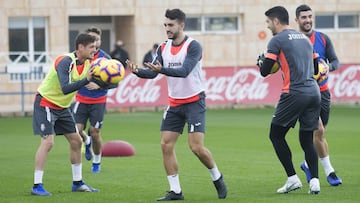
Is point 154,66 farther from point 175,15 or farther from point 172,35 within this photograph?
point 175,15

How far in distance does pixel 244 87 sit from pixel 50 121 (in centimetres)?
2026

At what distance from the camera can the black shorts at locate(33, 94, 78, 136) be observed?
1346 cm

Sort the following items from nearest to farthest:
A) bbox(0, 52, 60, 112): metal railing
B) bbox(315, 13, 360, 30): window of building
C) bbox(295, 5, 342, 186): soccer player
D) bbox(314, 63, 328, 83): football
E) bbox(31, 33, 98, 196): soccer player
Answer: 1. bbox(31, 33, 98, 196): soccer player
2. bbox(314, 63, 328, 83): football
3. bbox(295, 5, 342, 186): soccer player
4. bbox(0, 52, 60, 112): metal railing
5. bbox(315, 13, 360, 30): window of building

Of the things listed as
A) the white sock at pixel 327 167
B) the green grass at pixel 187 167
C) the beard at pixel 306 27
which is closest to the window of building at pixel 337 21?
the green grass at pixel 187 167

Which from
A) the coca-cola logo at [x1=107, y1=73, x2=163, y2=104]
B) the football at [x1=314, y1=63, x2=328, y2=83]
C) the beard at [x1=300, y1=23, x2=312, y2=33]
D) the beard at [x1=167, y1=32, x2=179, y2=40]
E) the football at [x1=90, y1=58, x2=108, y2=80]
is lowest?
the coca-cola logo at [x1=107, y1=73, x2=163, y2=104]

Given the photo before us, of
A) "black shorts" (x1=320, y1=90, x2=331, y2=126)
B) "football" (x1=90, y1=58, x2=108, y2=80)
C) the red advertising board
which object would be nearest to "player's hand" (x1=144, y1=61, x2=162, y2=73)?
"football" (x1=90, y1=58, x2=108, y2=80)

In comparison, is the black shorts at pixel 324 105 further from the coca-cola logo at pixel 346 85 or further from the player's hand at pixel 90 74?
the coca-cola logo at pixel 346 85

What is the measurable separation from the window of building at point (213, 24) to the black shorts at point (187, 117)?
2799 centimetres

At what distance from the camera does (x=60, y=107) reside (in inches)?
534

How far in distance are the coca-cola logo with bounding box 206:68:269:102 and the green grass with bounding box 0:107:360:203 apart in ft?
19.3

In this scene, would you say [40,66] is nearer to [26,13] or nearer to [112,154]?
[26,13]

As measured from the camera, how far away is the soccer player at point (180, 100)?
1249 cm

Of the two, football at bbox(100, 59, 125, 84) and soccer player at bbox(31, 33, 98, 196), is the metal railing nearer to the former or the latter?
soccer player at bbox(31, 33, 98, 196)

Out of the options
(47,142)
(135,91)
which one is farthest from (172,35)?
(135,91)
